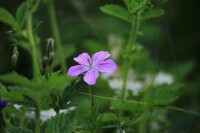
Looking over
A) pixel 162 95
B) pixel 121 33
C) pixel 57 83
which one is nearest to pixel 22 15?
pixel 57 83

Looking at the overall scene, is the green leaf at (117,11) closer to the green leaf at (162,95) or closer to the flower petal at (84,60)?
the green leaf at (162,95)

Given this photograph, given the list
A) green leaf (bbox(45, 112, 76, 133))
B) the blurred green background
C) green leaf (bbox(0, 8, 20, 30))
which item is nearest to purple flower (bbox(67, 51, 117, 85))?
green leaf (bbox(45, 112, 76, 133))

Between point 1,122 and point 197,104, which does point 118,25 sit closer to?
point 197,104

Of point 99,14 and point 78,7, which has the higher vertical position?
point 99,14

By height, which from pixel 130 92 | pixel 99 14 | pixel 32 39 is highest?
pixel 99 14

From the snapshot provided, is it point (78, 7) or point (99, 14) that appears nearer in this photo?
point (78, 7)

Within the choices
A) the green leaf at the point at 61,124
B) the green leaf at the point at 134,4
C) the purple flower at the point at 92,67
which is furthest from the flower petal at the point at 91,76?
the green leaf at the point at 134,4

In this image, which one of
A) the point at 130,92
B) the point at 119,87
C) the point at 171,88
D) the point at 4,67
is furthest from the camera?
the point at 4,67

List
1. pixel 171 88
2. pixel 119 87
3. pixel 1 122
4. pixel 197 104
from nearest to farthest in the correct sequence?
1. pixel 1 122
2. pixel 171 88
3. pixel 119 87
4. pixel 197 104

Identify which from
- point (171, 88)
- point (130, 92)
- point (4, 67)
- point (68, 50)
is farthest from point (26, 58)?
point (171, 88)
